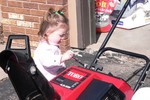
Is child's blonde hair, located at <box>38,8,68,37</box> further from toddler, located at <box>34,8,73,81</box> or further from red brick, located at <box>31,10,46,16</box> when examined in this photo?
red brick, located at <box>31,10,46,16</box>

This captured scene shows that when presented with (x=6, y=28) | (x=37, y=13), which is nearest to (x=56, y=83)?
(x=37, y=13)

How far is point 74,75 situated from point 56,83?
5.8 inches

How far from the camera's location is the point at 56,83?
2.72 metres

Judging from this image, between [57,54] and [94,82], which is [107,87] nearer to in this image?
[94,82]

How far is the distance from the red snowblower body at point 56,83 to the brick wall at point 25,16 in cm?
270

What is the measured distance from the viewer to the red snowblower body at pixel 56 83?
229 centimetres

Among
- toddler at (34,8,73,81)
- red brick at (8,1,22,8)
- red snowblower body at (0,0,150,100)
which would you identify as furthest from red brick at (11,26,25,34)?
red snowblower body at (0,0,150,100)

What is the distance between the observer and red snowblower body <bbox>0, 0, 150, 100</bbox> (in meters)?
2.29

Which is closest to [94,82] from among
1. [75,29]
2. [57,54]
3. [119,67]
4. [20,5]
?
[57,54]

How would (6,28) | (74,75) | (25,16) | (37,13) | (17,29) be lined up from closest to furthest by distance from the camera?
(74,75), (37,13), (25,16), (17,29), (6,28)

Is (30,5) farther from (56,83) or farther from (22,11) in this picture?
(56,83)

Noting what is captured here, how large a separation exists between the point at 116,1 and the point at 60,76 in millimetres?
3689

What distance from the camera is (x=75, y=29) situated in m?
5.55

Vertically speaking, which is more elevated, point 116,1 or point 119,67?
point 116,1
